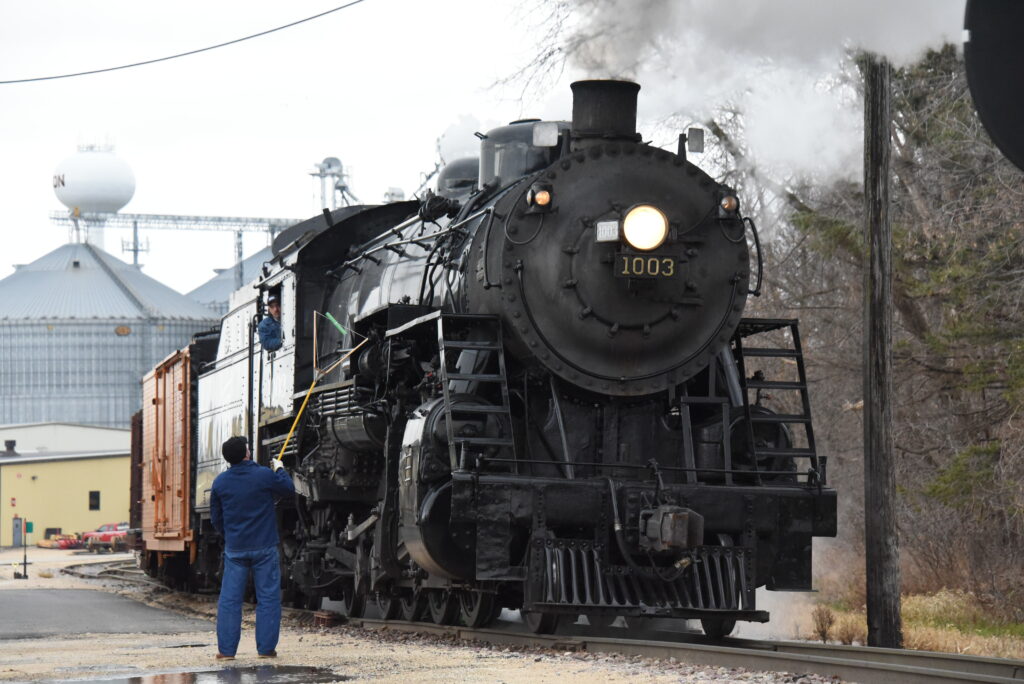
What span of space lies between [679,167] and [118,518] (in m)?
59.1

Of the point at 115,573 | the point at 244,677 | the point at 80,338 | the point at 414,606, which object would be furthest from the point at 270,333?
the point at 80,338

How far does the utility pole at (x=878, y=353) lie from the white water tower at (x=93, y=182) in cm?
8074

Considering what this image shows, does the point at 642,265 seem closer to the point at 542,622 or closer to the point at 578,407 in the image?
the point at 578,407

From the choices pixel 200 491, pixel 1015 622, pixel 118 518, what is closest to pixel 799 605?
pixel 1015 622

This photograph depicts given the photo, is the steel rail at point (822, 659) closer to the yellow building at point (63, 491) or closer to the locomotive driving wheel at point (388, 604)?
the locomotive driving wheel at point (388, 604)

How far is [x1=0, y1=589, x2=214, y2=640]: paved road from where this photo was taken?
487 inches

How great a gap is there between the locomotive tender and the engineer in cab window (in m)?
2.62

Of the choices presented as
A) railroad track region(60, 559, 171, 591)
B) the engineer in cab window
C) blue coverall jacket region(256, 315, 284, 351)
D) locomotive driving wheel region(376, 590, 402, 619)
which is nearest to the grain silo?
railroad track region(60, 559, 171, 591)

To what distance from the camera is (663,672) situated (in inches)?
288

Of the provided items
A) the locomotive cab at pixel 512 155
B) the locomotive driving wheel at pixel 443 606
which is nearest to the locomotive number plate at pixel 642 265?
the locomotive cab at pixel 512 155

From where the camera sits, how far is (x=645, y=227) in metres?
9.81

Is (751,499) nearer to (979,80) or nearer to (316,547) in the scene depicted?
(316,547)

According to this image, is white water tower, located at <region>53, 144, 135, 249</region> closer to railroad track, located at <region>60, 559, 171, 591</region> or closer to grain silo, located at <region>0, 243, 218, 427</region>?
grain silo, located at <region>0, 243, 218, 427</region>

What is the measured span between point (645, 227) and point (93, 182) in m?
82.5
